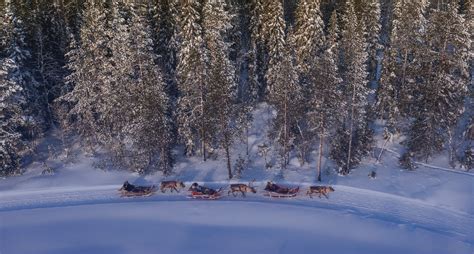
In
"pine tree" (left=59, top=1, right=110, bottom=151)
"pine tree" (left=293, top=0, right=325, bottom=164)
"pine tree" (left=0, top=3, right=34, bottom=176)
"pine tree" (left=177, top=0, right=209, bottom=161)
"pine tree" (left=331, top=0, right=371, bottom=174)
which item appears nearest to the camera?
"pine tree" (left=331, top=0, right=371, bottom=174)

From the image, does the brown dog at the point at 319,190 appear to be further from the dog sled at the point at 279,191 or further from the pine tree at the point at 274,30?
the pine tree at the point at 274,30

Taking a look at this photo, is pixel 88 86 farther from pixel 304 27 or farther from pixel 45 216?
pixel 304 27

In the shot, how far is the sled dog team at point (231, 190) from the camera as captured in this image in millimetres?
29922

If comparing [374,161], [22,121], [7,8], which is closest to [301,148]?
[374,161]

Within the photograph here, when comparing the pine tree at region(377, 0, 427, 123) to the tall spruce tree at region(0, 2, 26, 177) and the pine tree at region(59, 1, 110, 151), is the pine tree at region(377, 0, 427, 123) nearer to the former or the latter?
the pine tree at region(59, 1, 110, 151)

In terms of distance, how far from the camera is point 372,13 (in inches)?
1549

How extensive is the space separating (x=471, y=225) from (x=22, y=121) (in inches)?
1229

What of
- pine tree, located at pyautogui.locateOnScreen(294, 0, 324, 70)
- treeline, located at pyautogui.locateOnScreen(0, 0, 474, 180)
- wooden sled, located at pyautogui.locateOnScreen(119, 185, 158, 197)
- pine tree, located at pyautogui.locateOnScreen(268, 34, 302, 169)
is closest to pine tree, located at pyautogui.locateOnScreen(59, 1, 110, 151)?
treeline, located at pyautogui.locateOnScreen(0, 0, 474, 180)

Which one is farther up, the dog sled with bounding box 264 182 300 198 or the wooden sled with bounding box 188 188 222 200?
the dog sled with bounding box 264 182 300 198

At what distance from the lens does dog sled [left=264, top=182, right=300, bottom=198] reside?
97.8 ft

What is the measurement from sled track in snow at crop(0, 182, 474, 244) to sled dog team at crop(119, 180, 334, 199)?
402mm

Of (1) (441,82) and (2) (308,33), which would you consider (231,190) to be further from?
(1) (441,82)

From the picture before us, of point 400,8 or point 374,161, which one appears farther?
point 400,8

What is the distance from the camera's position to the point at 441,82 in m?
32.4
